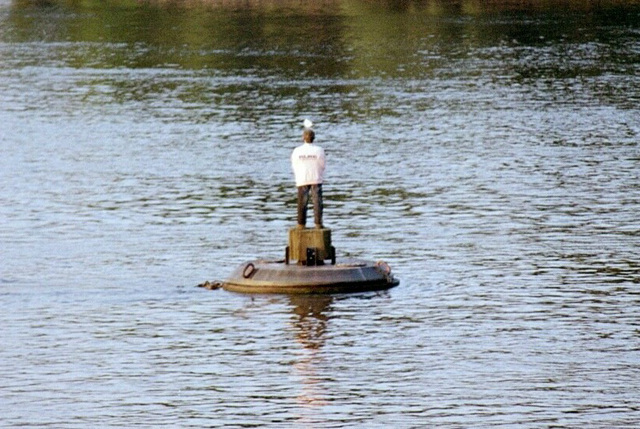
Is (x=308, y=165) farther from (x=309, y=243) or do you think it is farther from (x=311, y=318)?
(x=311, y=318)

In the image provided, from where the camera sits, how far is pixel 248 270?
38.2 meters

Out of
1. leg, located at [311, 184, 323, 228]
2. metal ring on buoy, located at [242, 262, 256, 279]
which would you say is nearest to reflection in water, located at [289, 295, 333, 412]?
metal ring on buoy, located at [242, 262, 256, 279]

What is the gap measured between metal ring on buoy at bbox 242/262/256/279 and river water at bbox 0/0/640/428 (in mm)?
612

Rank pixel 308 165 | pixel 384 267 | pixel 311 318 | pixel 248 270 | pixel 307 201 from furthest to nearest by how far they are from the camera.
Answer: pixel 384 267, pixel 248 270, pixel 307 201, pixel 308 165, pixel 311 318

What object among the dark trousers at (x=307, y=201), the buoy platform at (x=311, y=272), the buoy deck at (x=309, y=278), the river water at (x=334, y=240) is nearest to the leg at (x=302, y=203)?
the dark trousers at (x=307, y=201)

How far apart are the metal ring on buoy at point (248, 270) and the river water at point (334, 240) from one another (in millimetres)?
612

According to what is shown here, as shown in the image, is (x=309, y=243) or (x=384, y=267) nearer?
(x=309, y=243)

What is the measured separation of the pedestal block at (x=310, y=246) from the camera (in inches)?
1455

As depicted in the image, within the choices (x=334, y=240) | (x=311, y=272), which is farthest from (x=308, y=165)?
(x=334, y=240)

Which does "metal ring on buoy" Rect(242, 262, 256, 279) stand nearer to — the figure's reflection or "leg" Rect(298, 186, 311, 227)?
the figure's reflection

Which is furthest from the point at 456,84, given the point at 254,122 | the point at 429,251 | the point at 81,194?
the point at 429,251

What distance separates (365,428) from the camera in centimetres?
2692

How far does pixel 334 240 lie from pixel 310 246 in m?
8.64

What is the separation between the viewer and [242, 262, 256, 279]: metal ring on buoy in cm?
3794
